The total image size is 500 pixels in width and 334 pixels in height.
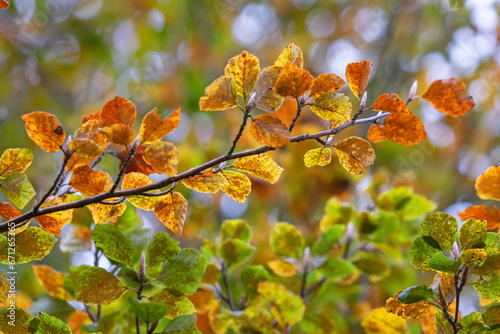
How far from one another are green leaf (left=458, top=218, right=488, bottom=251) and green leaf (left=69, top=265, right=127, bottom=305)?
0.37 m

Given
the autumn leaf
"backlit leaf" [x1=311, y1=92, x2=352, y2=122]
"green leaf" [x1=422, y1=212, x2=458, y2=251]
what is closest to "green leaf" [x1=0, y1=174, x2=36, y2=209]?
the autumn leaf

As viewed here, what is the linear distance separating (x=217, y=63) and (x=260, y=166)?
1996mm

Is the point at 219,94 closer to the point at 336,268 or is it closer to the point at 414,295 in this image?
the point at 414,295

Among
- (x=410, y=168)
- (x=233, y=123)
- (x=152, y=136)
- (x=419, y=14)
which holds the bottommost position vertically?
(x=152, y=136)

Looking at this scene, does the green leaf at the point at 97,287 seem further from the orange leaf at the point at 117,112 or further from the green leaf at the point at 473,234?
the green leaf at the point at 473,234

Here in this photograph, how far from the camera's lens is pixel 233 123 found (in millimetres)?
1933

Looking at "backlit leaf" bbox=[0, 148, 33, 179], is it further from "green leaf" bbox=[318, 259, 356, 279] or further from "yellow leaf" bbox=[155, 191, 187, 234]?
"green leaf" bbox=[318, 259, 356, 279]

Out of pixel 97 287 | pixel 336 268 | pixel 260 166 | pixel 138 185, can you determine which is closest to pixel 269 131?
pixel 260 166

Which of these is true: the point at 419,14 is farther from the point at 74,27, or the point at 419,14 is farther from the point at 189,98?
the point at 74,27

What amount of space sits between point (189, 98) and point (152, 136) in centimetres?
157

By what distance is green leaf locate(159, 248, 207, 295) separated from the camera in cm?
46

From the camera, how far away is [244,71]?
1.31ft

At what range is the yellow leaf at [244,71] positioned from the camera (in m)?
0.40

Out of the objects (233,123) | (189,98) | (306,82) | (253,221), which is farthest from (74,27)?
(306,82)
